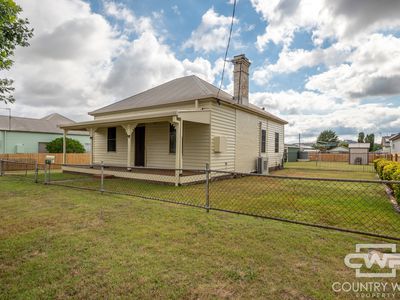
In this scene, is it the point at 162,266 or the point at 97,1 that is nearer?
the point at 162,266

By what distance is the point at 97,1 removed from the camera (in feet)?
31.0

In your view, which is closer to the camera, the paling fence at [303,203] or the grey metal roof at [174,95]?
the paling fence at [303,203]

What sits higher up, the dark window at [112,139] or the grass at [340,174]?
the dark window at [112,139]

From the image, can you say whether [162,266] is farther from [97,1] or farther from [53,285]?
[97,1]

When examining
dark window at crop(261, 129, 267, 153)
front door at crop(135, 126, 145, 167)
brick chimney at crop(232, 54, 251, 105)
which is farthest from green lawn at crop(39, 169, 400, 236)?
dark window at crop(261, 129, 267, 153)

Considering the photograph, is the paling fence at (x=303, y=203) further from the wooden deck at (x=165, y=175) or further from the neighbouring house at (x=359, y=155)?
the neighbouring house at (x=359, y=155)

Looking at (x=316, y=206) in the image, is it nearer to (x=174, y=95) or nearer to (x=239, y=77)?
(x=174, y=95)

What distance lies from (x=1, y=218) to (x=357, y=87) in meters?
26.5

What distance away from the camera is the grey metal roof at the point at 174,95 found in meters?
Answer: 10.7

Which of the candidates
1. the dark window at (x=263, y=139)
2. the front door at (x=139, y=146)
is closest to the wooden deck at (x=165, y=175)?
the front door at (x=139, y=146)

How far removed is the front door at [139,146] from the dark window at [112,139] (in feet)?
6.64

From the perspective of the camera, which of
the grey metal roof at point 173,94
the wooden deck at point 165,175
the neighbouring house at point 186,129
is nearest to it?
the wooden deck at point 165,175

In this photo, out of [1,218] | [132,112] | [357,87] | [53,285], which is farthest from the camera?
[357,87]

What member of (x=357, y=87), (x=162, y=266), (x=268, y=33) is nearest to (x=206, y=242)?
(x=162, y=266)
